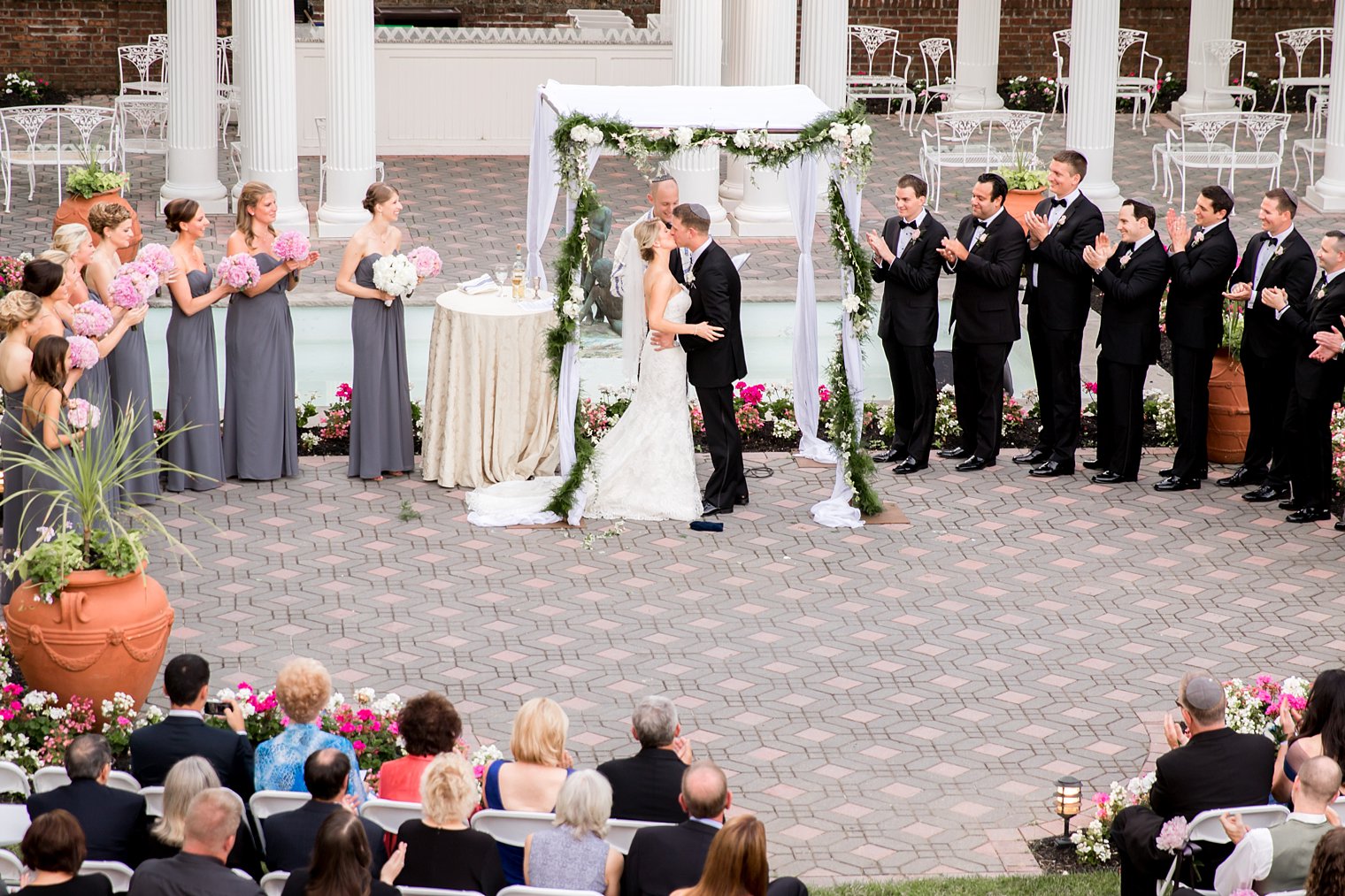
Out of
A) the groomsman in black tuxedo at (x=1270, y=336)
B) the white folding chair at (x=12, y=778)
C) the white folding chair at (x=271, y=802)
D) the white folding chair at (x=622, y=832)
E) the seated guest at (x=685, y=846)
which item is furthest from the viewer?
the groomsman in black tuxedo at (x=1270, y=336)

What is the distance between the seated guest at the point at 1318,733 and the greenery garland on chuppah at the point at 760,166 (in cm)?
433

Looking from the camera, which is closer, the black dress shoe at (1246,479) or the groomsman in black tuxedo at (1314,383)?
the groomsman in black tuxedo at (1314,383)

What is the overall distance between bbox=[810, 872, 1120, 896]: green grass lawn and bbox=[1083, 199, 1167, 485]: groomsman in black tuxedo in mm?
4866

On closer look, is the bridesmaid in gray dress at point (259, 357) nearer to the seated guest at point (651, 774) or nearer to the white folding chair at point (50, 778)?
the white folding chair at point (50, 778)

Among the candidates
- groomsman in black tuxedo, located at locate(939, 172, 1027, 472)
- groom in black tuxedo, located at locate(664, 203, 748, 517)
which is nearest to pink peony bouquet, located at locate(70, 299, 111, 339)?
groom in black tuxedo, located at locate(664, 203, 748, 517)

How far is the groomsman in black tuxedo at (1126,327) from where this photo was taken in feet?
35.6

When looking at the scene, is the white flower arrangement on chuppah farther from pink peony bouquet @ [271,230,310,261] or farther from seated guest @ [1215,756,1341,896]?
seated guest @ [1215,756,1341,896]

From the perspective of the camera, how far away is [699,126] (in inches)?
397

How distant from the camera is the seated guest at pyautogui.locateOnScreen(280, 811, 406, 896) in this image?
5.20 m

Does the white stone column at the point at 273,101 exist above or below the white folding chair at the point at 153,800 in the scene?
above

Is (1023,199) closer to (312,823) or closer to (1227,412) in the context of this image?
(1227,412)

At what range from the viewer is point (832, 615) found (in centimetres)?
940

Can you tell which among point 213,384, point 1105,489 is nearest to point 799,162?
point 1105,489

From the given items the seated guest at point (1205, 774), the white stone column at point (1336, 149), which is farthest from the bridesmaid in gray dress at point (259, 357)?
the white stone column at point (1336, 149)
